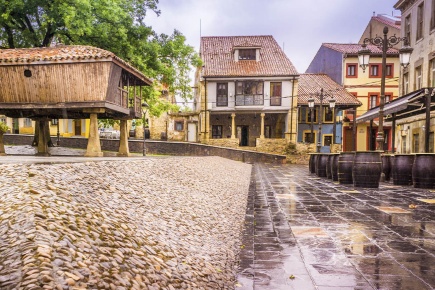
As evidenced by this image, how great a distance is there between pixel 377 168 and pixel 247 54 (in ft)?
74.4

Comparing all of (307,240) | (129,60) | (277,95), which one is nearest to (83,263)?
(307,240)

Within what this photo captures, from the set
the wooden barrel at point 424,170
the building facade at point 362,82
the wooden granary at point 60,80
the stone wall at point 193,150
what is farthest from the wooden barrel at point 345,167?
the building facade at point 362,82

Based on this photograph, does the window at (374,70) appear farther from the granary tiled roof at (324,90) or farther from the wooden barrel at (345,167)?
the wooden barrel at (345,167)

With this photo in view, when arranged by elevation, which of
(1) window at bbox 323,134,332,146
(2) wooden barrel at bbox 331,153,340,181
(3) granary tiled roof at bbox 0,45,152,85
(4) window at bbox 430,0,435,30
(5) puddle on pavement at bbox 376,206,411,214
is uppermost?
(4) window at bbox 430,0,435,30

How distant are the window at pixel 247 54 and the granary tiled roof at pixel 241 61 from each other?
45cm

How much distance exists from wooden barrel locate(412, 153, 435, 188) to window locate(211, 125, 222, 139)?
22365mm

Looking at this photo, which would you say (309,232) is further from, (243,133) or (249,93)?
(243,133)

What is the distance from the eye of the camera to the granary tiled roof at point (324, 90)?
28.7m

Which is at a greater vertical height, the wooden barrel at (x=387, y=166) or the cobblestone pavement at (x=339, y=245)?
the wooden barrel at (x=387, y=166)

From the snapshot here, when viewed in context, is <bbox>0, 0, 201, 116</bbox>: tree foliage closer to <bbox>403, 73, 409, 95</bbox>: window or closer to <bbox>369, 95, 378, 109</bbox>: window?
<bbox>403, 73, 409, 95</bbox>: window

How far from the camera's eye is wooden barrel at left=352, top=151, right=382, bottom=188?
8.92m

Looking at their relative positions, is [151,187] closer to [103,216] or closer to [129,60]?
[103,216]

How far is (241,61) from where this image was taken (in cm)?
2933

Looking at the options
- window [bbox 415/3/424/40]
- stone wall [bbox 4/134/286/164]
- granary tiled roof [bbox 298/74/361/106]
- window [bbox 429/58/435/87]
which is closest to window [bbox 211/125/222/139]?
stone wall [bbox 4/134/286/164]
